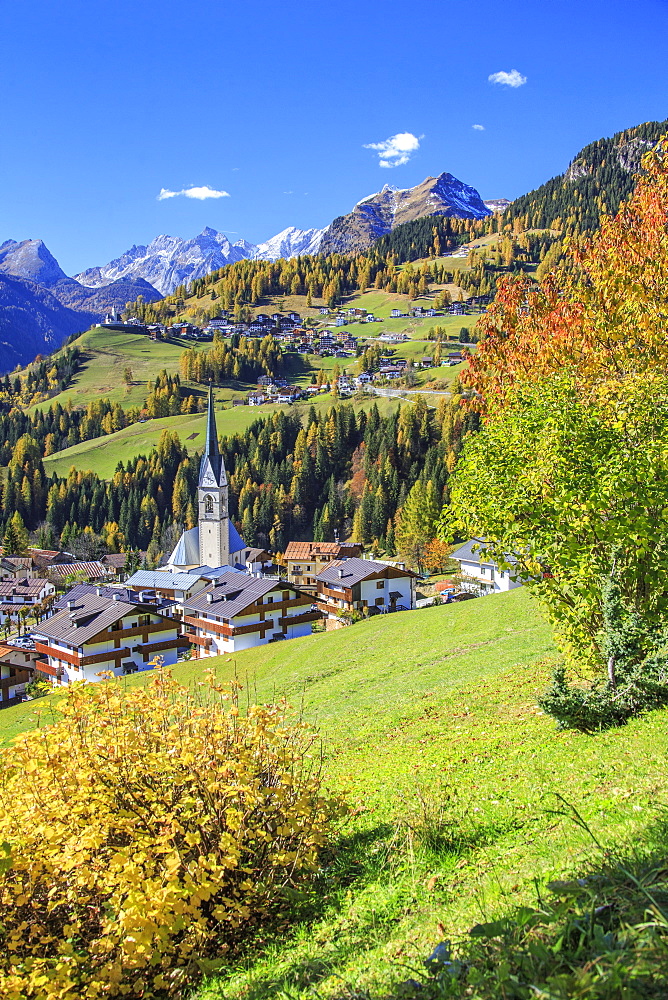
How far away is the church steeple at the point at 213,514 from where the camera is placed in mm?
100438

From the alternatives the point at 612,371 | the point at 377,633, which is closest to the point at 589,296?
the point at 612,371

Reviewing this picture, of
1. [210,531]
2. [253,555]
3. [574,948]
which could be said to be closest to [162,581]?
[210,531]

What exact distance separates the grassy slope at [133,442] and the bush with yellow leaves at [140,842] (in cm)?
17168

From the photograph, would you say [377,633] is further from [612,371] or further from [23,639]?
[23,639]

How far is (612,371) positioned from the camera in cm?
1340

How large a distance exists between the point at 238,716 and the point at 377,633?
108 ft

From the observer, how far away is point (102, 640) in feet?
173

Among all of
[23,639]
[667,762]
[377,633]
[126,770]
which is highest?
[126,770]

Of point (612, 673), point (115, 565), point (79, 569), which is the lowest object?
point (115, 565)

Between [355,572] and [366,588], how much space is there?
93.7 inches

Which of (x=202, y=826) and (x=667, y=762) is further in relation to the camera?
(x=667, y=762)

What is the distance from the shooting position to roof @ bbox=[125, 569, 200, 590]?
88062 mm

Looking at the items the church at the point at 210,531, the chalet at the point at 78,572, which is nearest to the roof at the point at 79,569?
the chalet at the point at 78,572

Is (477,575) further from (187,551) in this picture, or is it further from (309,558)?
(187,551)
